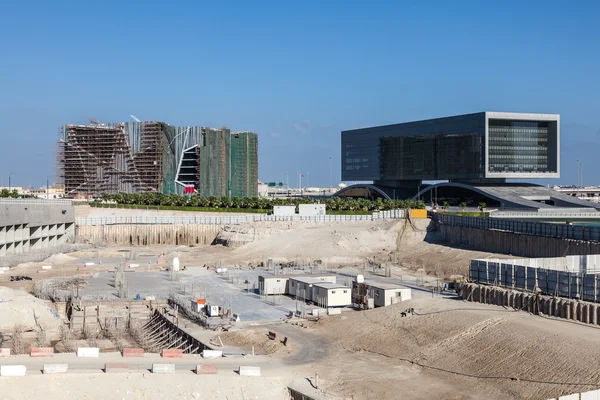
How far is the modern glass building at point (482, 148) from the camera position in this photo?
479 feet

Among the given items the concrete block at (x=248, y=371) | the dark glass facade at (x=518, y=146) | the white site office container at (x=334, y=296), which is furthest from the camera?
the dark glass facade at (x=518, y=146)

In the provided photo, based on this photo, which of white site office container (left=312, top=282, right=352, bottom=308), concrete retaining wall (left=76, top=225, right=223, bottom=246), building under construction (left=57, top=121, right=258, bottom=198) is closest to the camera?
white site office container (left=312, top=282, right=352, bottom=308)

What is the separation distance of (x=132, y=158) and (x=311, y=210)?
59.3 m

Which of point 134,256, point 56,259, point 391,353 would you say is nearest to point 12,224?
point 56,259

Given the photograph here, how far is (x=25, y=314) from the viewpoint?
2068 inches

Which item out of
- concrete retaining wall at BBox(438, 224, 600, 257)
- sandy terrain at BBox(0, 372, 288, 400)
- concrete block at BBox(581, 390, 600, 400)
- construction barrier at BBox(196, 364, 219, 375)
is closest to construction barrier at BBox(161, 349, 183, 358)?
construction barrier at BBox(196, 364, 219, 375)

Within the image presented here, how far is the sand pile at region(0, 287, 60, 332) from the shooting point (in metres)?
51.5

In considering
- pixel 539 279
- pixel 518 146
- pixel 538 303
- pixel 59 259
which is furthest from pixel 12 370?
pixel 518 146

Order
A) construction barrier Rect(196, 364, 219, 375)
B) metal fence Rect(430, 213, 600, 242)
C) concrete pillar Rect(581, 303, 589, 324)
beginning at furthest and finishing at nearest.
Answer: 1. metal fence Rect(430, 213, 600, 242)
2. concrete pillar Rect(581, 303, 589, 324)
3. construction barrier Rect(196, 364, 219, 375)

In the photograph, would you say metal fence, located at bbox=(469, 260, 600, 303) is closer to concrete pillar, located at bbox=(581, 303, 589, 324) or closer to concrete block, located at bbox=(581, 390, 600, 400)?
concrete pillar, located at bbox=(581, 303, 589, 324)

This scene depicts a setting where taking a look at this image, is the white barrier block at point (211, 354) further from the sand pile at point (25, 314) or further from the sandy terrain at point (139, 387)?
the sand pile at point (25, 314)

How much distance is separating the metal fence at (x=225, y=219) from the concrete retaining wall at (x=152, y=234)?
69.4 inches

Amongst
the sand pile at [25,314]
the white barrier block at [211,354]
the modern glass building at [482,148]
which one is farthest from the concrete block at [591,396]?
the modern glass building at [482,148]

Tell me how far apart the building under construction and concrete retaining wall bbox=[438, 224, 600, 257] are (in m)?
79.8
